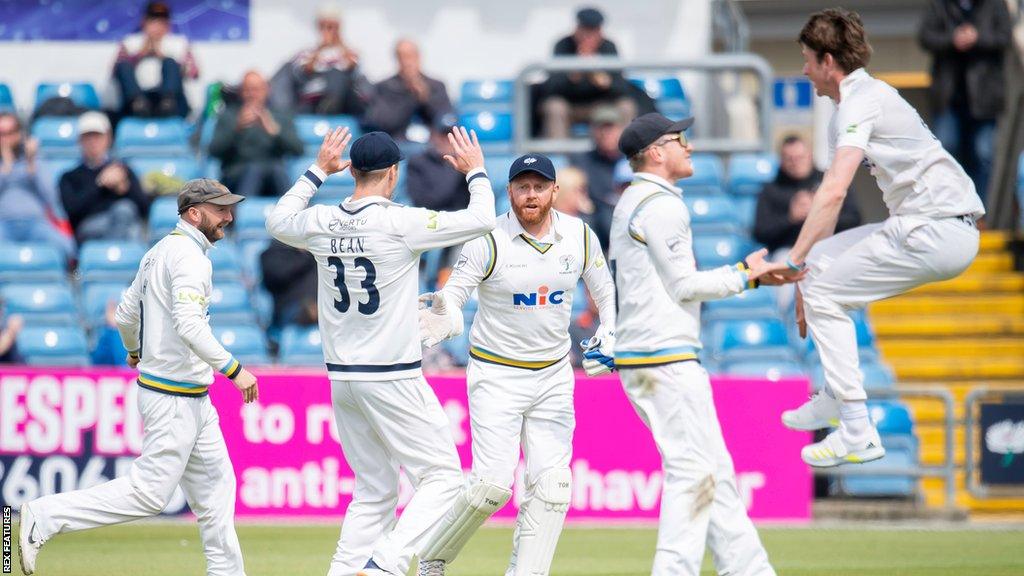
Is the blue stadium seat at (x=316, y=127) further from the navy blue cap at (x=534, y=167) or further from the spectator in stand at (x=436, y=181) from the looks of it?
the navy blue cap at (x=534, y=167)

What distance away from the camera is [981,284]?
16656 millimetres

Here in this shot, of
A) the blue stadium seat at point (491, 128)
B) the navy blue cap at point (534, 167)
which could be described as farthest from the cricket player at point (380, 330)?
the blue stadium seat at point (491, 128)

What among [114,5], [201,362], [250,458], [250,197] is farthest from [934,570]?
[114,5]

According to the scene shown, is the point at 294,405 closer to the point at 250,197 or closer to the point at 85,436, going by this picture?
the point at 85,436

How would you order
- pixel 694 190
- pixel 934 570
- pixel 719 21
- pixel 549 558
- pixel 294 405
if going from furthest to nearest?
pixel 719 21 < pixel 694 190 < pixel 294 405 < pixel 934 570 < pixel 549 558

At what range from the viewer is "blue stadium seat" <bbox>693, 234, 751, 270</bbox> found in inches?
588

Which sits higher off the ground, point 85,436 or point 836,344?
point 836,344

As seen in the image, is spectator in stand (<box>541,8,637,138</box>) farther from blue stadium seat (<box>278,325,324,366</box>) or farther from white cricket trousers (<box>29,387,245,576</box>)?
white cricket trousers (<box>29,387,245,576</box>)

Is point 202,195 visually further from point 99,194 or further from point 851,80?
point 99,194

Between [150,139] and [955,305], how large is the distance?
8540 mm

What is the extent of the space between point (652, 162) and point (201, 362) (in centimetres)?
292

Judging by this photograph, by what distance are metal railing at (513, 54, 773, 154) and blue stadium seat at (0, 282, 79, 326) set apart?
4616 mm

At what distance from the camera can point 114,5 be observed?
18438mm

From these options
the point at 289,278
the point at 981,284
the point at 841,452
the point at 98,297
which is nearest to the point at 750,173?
the point at 981,284
